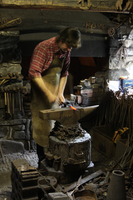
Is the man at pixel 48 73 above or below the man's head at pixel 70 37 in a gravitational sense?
below

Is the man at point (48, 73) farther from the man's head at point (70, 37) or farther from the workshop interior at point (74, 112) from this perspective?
the workshop interior at point (74, 112)

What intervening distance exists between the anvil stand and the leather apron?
1.37 feet

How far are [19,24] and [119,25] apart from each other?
1.89 metres

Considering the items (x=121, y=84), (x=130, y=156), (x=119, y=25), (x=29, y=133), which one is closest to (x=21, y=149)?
(x=29, y=133)

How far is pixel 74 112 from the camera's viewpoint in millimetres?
A: 3400

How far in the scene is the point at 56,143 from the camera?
3.33 m

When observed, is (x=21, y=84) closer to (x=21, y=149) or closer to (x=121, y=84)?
(x=21, y=149)

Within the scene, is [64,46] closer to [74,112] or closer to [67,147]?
[74,112]

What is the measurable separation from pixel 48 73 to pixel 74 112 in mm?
661

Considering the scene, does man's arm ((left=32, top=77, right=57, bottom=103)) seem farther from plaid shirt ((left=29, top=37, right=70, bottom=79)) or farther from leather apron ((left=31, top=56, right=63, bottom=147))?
leather apron ((left=31, top=56, right=63, bottom=147))

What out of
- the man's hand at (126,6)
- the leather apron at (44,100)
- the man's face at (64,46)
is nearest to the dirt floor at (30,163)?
the leather apron at (44,100)

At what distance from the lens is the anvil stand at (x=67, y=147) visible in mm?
3303

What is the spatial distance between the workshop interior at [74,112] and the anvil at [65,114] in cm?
1

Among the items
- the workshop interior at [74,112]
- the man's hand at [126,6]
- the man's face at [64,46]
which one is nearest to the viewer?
the workshop interior at [74,112]
